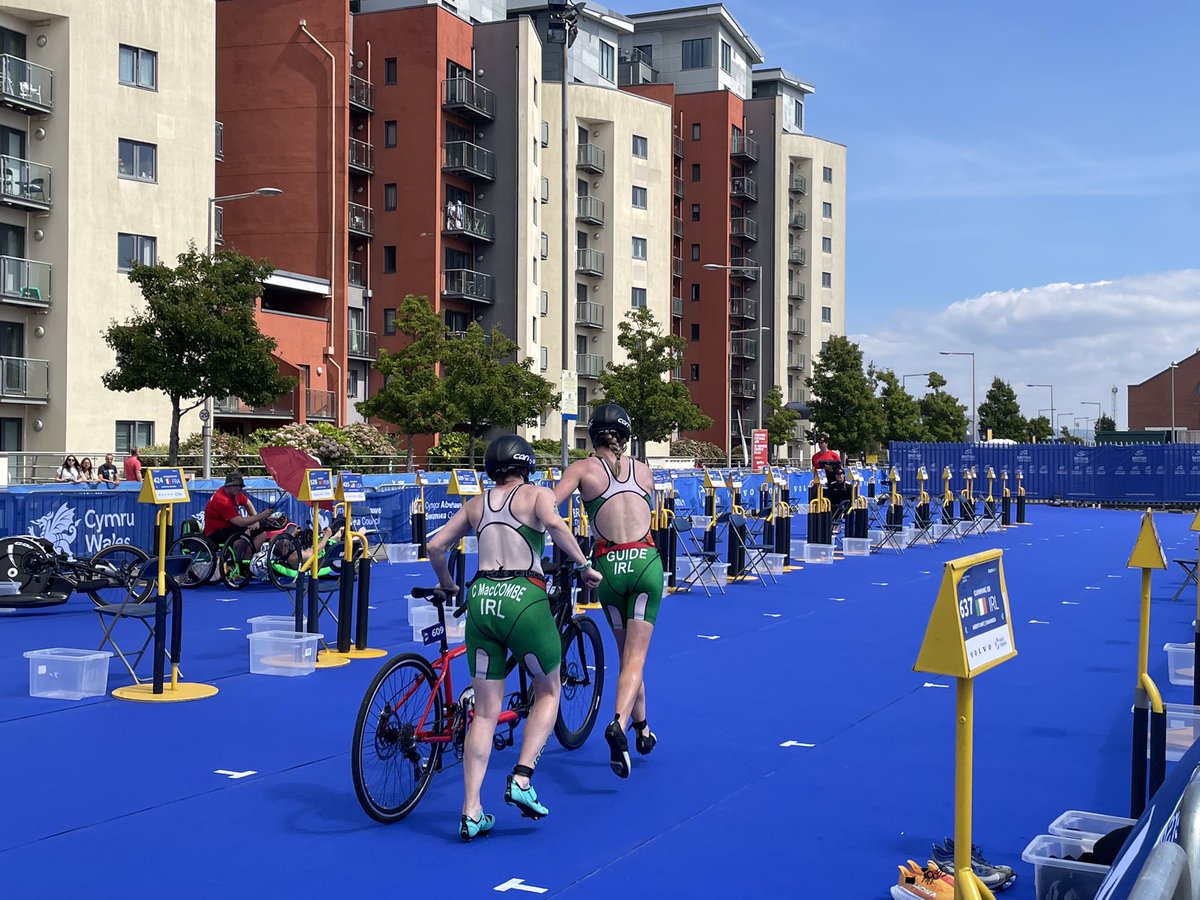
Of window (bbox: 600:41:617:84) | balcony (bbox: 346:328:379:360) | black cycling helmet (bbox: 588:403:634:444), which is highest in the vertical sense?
window (bbox: 600:41:617:84)

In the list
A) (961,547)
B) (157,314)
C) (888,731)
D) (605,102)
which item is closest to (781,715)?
(888,731)

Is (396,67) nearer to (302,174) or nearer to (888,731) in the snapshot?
(302,174)

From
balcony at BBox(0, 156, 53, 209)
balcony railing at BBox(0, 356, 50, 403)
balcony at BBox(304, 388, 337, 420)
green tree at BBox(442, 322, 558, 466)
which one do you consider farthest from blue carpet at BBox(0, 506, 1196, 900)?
balcony at BBox(304, 388, 337, 420)

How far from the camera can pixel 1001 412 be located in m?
106

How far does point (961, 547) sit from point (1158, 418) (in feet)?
283

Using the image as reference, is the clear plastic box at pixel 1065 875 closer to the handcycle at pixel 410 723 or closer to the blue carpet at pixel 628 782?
the blue carpet at pixel 628 782

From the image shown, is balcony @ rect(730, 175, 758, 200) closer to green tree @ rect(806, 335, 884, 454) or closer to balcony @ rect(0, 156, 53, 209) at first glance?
green tree @ rect(806, 335, 884, 454)

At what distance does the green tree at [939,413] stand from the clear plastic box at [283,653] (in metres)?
81.0

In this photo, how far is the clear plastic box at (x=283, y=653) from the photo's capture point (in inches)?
424

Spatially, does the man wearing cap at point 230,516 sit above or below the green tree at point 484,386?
below

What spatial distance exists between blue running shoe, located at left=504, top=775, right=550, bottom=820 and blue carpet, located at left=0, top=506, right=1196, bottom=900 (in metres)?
0.12

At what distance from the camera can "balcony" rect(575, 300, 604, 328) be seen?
64.2m

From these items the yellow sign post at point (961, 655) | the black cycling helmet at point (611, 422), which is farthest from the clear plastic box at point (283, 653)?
the yellow sign post at point (961, 655)

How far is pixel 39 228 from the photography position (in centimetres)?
3694
